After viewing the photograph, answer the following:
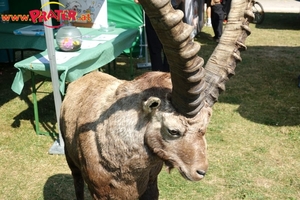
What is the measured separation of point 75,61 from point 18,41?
241 cm

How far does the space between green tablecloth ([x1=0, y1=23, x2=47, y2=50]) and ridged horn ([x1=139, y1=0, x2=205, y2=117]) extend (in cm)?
535

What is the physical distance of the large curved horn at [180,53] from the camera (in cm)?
145

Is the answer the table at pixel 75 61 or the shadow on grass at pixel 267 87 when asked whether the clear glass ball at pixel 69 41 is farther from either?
the shadow on grass at pixel 267 87

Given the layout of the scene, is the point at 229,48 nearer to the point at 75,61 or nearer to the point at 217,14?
the point at 75,61

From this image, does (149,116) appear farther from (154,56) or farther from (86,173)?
(154,56)

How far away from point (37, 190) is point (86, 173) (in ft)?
7.47

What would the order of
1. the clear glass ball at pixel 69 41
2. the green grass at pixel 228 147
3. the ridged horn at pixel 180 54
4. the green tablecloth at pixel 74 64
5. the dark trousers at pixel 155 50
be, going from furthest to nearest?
the dark trousers at pixel 155 50
the clear glass ball at pixel 69 41
the green tablecloth at pixel 74 64
the green grass at pixel 228 147
the ridged horn at pixel 180 54

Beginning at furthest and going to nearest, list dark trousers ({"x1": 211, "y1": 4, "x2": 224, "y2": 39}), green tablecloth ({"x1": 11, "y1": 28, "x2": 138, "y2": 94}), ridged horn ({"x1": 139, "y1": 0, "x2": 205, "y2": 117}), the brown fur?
dark trousers ({"x1": 211, "y1": 4, "x2": 224, "y2": 39}), green tablecloth ({"x1": 11, "y1": 28, "x2": 138, "y2": 94}), the brown fur, ridged horn ({"x1": 139, "y1": 0, "x2": 205, "y2": 117})

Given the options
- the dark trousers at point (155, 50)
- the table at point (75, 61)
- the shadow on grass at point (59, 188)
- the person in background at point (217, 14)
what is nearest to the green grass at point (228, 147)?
the shadow on grass at point (59, 188)

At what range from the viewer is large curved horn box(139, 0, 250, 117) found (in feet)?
4.75

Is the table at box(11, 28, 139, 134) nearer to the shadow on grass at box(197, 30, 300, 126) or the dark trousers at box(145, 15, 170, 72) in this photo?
the dark trousers at box(145, 15, 170, 72)

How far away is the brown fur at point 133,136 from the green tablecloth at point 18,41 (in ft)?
15.0

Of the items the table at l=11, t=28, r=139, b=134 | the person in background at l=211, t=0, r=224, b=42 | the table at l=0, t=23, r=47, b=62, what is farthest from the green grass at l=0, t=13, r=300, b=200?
the person in background at l=211, t=0, r=224, b=42

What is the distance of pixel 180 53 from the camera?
1578mm
